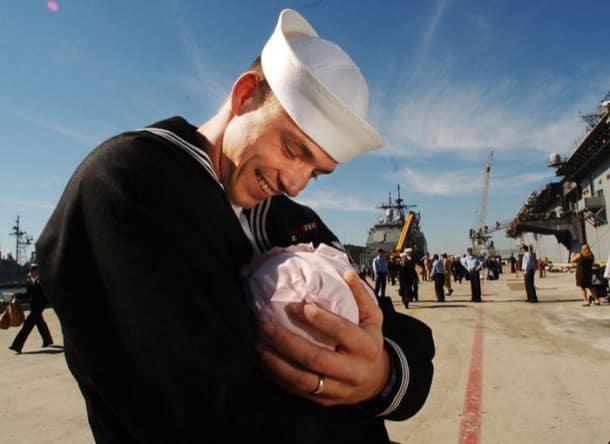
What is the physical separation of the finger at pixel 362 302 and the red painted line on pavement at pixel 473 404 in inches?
123

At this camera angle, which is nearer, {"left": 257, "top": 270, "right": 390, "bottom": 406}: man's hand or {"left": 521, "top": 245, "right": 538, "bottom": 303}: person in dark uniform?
{"left": 257, "top": 270, "right": 390, "bottom": 406}: man's hand

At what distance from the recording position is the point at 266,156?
3.35 ft

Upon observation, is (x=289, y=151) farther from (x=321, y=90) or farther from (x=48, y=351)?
(x=48, y=351)

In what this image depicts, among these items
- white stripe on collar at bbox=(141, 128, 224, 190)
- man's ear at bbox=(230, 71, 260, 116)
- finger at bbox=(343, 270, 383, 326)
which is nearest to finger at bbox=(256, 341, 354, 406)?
finger at bbox=(343, 270, 383, 326)

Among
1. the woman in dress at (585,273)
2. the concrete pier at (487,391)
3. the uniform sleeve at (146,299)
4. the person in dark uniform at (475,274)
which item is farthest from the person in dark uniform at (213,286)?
the person in dark uniform at (475,274)

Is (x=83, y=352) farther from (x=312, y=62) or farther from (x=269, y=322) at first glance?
(x=312, y=62)

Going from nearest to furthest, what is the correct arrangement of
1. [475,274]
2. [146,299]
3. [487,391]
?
1. [146,299]
2. [487,391]
3. [475,274]

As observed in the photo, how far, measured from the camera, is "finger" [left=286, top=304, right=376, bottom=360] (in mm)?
775

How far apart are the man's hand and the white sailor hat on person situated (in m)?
0.41

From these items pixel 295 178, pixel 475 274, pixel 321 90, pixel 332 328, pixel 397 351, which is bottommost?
pixel 475 274

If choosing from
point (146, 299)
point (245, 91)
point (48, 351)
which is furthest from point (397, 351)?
point (48, 351)

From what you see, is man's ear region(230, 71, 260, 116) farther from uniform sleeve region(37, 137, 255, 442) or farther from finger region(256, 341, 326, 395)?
finger region(256, 341, 326, 395)

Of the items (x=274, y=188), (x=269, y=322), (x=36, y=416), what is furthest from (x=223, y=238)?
(x=36, y=416)

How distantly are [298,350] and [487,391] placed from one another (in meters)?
4.63
